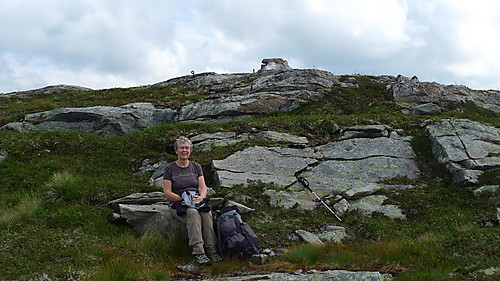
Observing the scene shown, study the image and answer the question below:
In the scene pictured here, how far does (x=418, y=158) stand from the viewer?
17.8 metres

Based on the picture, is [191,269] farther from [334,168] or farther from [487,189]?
[487,189]

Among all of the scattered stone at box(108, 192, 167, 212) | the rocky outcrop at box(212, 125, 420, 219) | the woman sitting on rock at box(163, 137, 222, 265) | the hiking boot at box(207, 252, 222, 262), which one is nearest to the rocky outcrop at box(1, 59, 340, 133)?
the rocky outcrop at box(212, 125, 420, 219)

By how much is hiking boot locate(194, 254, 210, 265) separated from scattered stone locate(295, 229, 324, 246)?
3159 mm

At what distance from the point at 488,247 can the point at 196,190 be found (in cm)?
771

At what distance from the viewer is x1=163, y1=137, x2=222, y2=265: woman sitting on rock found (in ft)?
31.8

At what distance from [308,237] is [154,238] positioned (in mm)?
4498

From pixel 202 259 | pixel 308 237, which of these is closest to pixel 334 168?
pixel 308 237

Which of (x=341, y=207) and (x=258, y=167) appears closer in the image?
(x=341, y=207)

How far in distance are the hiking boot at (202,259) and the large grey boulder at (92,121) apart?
18.5 m

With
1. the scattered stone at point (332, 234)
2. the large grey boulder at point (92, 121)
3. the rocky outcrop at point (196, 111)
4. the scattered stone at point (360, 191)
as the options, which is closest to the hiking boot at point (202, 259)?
the scattered stone at point (332, 234)

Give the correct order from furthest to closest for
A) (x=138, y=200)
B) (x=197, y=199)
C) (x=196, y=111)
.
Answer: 1. (x=196, y=111)
2. (x=138, y=200)
3. (x=197, y=199)

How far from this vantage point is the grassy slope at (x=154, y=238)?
8234mm

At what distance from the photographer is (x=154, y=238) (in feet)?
33.2

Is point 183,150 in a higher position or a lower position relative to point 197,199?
higher
